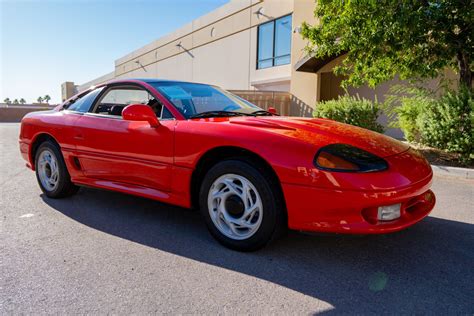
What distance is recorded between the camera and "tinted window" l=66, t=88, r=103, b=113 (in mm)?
4141

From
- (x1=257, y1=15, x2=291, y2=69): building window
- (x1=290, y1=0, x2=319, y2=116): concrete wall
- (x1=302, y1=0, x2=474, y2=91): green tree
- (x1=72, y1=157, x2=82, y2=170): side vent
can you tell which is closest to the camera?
(x1=72, y1=157, x2=82, y2=170): side vent

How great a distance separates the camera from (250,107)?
3.88 metres

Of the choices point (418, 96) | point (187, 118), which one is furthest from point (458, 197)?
point (418, 96)

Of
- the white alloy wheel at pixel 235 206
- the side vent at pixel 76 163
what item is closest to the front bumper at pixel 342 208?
the white alloy wheel at pixel 235 206

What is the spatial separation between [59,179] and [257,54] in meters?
17.6

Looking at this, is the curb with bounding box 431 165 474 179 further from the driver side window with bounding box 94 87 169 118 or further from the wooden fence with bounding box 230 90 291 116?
the wooden fence with bounding box 230 90 291 116

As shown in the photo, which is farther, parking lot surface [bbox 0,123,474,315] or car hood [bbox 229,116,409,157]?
car hood [bbox 229,116,409,157]

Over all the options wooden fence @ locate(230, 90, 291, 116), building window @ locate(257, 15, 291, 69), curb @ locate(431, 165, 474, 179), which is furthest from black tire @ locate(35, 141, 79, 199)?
building window @ locate(257, 15, 291, 69)

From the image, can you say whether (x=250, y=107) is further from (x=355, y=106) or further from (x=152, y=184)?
(x=355, y=106)

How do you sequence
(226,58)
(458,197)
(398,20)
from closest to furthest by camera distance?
(458,197)
(398,20)
(226,58)

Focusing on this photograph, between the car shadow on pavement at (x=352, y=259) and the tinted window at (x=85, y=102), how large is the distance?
1170mm

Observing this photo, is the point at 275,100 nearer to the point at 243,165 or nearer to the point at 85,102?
the point at 85,102

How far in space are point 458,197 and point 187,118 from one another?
3688 mm

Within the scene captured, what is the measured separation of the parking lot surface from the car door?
475mm
